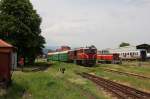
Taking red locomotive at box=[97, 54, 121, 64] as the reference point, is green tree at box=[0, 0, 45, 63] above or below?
above

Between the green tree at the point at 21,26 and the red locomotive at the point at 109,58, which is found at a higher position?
the green tree at the point at 21,26

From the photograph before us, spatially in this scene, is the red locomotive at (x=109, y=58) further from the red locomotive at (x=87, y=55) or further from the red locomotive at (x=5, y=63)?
the red locomotive at (x=5, y=63)

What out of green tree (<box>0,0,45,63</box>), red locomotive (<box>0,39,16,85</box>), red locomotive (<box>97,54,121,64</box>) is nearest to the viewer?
red locomotive (<box>0,39,16,85</box>)

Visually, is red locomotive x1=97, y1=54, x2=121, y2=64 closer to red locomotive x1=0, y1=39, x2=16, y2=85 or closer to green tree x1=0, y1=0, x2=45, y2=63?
green tree x1=0, y1=0, x2=45, y2=63

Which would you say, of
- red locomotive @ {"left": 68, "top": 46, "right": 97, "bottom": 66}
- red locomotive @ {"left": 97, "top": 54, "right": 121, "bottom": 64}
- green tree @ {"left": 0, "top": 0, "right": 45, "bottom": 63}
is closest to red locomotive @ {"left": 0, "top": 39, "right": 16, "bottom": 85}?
green tree @ {"left": 0, "top": 0, "right": 45, "bottom": 63}

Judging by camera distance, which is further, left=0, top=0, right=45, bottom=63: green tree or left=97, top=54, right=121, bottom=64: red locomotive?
left=97, top=54, right=121, bottom=64: red locomotive

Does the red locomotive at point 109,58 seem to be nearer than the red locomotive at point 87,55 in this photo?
No

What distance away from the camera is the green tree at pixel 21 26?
55656 millimetres

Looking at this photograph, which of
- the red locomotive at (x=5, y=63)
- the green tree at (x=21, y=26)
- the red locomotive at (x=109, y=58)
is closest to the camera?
the red locomotive at (x=5, y=63)

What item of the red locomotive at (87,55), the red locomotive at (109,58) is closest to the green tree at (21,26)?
the red locomotive at (87,55)

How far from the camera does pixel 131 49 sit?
83438 millimetres

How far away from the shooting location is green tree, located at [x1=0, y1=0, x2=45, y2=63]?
2191 inches

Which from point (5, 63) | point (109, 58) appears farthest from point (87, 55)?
point (5, 63)

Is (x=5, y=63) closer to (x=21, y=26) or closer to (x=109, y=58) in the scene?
(x=21, y=26)
